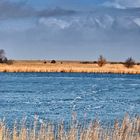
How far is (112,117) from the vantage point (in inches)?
841

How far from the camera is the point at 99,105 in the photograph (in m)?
26.8

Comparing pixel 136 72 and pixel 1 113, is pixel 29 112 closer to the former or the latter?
pixel 1 113

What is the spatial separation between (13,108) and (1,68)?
2112 inches

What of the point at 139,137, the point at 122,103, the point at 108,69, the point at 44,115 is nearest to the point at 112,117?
the point at 44,115

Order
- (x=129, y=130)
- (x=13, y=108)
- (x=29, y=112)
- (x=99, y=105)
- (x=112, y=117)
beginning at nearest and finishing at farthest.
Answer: (x=129, y=130) → (x=112, y=117) → (x=29, y=112) → (x=13, y=108) → (x=99, y=105)

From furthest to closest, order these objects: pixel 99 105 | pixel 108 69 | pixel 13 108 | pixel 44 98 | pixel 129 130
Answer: pixel 108 69 → pixel 44 98 → pixel 99 105 → pixel 13 108 → pixel 129 130

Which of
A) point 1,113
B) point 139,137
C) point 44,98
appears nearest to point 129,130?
point 139,137

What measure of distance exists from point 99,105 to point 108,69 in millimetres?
50582

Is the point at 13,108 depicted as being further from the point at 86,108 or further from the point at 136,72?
the point at 136,72

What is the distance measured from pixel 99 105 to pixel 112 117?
5.49m

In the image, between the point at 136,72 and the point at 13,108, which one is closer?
the point at 13,108

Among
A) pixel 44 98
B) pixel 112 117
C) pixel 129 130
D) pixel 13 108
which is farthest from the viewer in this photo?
pixel 44 98

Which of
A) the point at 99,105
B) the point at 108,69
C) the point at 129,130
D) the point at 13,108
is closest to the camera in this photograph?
the point at 129,130

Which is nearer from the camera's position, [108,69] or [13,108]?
[13,108]
